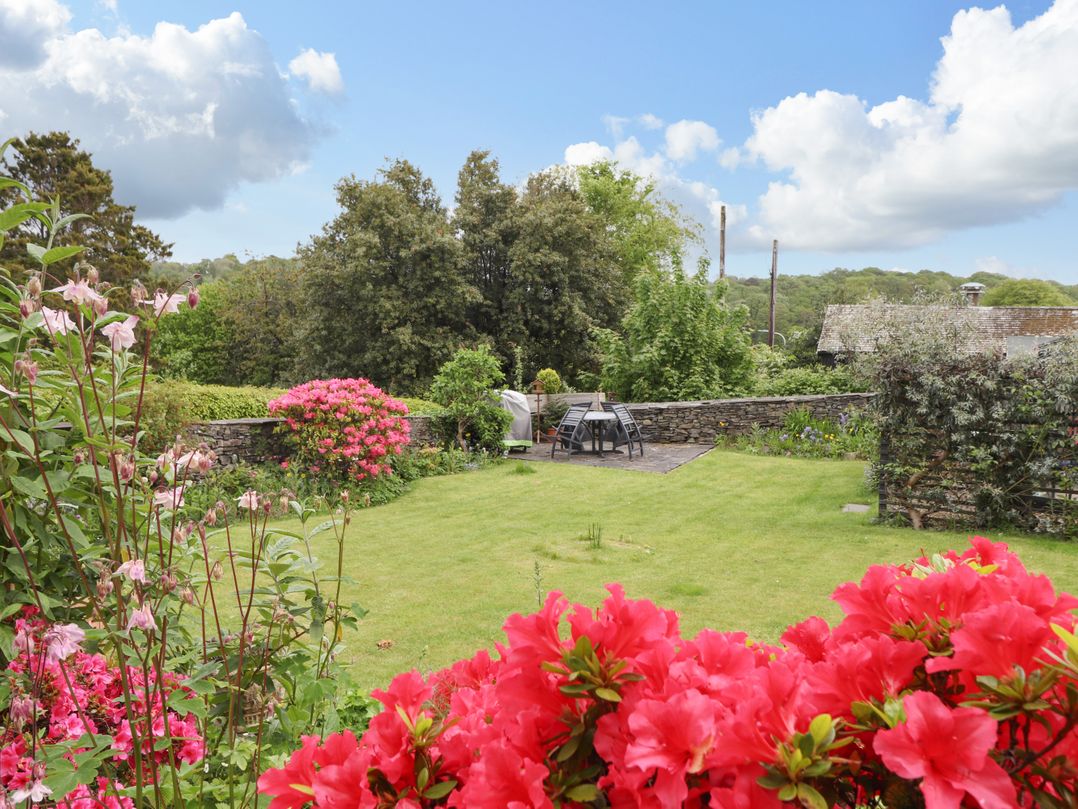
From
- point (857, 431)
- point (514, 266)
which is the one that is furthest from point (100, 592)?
point (514, 266)

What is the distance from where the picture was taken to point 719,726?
68 cm

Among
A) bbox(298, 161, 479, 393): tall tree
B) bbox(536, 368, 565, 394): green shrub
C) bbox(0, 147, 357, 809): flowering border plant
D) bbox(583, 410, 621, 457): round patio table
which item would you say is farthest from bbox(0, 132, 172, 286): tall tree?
bbox(0, 147, 357, 809): flowering border plant

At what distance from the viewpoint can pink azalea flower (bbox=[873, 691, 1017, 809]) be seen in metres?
0.59

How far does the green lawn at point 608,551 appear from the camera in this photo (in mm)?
4695

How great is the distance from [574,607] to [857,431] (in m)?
12.5

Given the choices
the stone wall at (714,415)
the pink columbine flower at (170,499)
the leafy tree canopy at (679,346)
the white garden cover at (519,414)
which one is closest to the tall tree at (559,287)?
the leafy tree canopy at (679,346)

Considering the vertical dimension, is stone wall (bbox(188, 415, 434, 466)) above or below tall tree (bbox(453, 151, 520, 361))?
below

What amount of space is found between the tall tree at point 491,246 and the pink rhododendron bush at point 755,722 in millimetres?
20540

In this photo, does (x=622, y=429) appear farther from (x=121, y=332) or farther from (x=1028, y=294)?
(x=1028, y=294)

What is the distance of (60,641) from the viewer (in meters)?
1.32

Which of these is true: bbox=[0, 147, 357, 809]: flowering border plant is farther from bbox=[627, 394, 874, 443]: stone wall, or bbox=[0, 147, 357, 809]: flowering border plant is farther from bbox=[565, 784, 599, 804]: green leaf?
bbox=[627, 394, 874, 443]: stone wall

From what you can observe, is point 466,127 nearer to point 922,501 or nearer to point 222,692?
point 922,501

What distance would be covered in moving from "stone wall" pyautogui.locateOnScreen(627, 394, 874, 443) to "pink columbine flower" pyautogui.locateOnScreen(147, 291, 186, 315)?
39.7 ft

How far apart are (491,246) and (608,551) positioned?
16.8 metres
